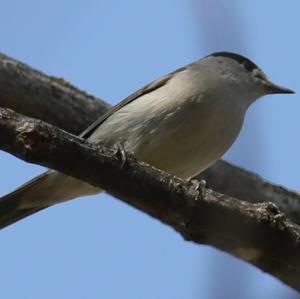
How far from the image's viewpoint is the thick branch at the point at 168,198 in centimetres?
290

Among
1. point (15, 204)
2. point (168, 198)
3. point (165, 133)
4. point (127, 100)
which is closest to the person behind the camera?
point (168, 198)

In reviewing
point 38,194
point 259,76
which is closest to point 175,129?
point 38,194

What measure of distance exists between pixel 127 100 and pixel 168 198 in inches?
91.0

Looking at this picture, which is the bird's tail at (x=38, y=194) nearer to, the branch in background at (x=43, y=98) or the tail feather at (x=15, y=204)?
the tail feather at (x=15, y=204)

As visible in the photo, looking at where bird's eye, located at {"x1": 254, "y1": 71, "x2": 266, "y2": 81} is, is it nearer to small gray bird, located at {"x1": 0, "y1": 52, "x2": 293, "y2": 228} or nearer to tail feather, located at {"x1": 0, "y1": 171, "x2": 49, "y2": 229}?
small gray bird, located at {"x1": 0, "y1": 52, "x2": 293, "y2": 228}

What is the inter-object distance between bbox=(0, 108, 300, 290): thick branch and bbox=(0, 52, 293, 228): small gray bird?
152 cm

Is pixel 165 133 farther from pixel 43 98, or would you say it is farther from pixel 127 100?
pixel 43 98

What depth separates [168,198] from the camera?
3.12 m

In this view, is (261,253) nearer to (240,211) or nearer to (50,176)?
(240,211)

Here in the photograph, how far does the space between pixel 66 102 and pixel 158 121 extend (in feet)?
3.30

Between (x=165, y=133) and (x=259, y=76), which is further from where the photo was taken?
(x=259, y=76)

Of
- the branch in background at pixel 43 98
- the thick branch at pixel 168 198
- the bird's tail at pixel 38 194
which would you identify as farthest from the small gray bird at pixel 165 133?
the thick branch at pixel 168 198

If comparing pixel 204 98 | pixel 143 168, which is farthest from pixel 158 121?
pixel 143 168

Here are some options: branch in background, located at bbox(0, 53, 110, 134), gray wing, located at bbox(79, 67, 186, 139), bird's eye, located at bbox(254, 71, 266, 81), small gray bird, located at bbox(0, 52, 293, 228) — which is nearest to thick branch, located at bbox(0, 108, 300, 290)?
small gray bird, located at bbox(0, 52, 293, 228)
